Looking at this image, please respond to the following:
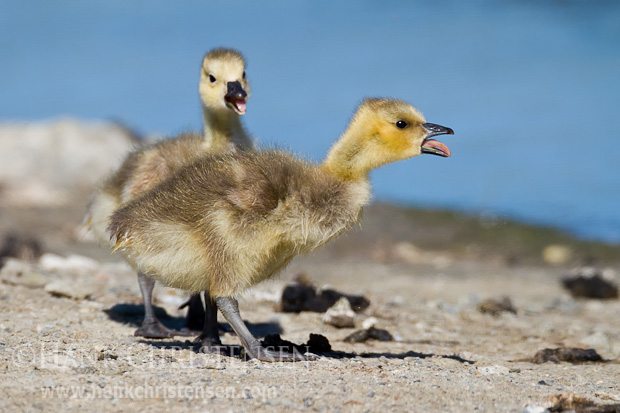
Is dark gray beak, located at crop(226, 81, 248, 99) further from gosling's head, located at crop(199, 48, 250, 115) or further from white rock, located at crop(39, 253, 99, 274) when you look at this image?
white rock, located at crop(39, 253, 99, 274)

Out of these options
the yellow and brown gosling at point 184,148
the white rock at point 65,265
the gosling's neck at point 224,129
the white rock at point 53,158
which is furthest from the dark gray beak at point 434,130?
the white rock at point 53,158

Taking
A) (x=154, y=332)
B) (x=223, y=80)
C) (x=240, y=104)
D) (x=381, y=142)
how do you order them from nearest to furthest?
1. (x=381, y=142)
2. (x=154, y=332)
3. (x=240, y=104)
4. (x=223, y=80)

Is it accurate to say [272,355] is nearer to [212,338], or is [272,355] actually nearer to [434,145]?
[212,338]

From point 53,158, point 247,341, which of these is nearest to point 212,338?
point 247,341

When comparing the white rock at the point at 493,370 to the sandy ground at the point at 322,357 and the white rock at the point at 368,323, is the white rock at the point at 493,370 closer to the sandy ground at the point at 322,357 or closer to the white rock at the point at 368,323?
the sandy ground at the point at 322,357

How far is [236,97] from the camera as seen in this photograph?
6914 millimetres

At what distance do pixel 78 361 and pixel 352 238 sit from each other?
40.5ft

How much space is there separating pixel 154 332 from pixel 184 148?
159cm

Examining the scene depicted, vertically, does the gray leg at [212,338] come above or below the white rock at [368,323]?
below

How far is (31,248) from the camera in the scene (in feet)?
36.3

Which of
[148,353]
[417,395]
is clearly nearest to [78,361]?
[148,353]

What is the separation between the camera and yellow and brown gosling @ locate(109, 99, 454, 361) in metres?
5.32

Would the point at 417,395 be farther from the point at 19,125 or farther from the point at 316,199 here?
the point at 19,125

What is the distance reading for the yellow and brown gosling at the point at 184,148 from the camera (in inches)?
262
